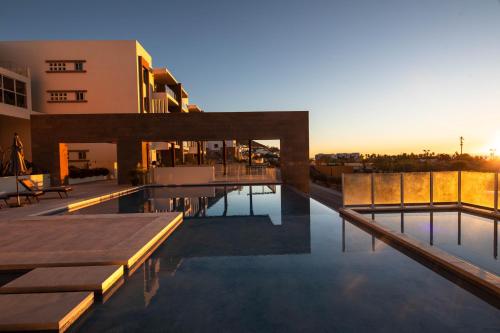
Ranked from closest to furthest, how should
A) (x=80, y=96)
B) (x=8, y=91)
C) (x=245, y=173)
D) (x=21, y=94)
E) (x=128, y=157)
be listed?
(x=128, y=157) → (x=8, y=91) → (x=245, y=173) → (x=21, y=94) → (x=80, y=96)

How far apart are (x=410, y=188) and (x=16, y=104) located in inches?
1128

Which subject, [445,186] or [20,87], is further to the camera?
[20,87]

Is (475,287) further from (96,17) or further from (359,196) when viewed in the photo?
(96,17)

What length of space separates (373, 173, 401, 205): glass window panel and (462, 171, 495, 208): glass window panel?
2.29 metres

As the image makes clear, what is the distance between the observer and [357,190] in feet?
32.1

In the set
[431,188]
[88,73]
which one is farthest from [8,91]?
[431,188]

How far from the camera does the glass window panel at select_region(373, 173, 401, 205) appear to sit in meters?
9.84

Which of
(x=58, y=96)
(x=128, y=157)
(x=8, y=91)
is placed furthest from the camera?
(x=58, y=96)

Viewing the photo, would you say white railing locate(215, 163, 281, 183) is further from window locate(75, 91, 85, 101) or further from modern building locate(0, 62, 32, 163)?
modern building locate(0, 62, 32, 163)

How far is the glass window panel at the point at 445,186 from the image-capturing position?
10.0 metres

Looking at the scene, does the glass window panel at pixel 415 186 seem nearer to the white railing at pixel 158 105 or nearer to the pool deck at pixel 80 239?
the pool deck at pixel 80 239

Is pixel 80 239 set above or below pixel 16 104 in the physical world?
below

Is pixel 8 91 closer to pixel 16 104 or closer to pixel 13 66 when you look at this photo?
pixel 16 104

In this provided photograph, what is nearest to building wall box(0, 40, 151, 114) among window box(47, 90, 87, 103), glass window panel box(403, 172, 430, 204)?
window box(47, 90, 87, 103)
